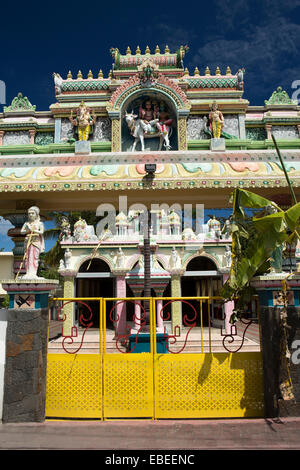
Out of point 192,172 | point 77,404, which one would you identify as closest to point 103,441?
point 77,404

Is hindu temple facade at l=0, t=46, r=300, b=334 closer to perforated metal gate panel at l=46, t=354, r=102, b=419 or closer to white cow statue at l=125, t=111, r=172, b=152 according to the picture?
white cow statue at l=125, t=111, r=172, b=152

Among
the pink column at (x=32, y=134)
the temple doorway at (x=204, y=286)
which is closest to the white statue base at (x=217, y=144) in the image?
the temple doorway at (x=204, y=286)

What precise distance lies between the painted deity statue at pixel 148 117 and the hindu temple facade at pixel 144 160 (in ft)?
0.11

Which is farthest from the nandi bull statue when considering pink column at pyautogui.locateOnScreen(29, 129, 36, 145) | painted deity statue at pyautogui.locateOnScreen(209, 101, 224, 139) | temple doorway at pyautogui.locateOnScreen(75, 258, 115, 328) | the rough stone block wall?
the rough stone block wall

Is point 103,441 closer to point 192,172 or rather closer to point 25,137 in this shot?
point 192,172

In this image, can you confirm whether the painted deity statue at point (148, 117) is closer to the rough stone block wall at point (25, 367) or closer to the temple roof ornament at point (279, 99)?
the temple roof ornament at point (279, 99)

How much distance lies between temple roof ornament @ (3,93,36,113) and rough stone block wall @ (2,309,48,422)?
1007 centimetres

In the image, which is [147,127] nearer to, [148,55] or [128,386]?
[148,55]

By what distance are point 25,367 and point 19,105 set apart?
433 inches

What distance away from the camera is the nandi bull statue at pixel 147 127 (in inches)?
420

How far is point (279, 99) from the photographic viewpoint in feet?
40.8

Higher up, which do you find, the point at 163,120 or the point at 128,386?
the point at 163,120

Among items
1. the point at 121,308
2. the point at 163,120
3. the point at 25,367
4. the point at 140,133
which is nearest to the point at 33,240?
the point at 25,367
